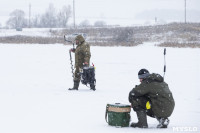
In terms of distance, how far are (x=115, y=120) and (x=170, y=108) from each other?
110cm

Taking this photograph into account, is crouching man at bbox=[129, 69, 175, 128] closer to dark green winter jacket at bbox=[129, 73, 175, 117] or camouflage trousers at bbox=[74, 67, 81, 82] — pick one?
dark green winter jacket at bbox=[129, 73, 175, 117]

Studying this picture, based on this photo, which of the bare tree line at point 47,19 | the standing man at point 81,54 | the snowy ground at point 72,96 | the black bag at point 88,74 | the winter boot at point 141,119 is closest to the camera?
the winter boot at point 141,119

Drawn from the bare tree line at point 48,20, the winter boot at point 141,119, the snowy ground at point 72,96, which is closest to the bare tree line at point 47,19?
the bare tree line at point 48,20

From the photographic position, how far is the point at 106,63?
2414 cm

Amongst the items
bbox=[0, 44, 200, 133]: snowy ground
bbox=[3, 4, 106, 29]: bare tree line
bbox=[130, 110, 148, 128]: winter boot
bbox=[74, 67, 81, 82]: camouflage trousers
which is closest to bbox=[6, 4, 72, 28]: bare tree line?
bbox=[3, 4, 106, 29]: bare tree line

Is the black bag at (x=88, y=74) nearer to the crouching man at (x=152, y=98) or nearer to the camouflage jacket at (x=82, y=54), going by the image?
the camouflage jacket at (x=82, y=54)

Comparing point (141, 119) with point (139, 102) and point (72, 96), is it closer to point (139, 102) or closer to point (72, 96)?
point (139, 102)

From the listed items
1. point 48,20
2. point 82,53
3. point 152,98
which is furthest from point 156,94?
point 48,20

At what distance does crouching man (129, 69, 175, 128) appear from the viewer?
712 centimetres

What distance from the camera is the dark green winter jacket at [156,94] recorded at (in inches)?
280

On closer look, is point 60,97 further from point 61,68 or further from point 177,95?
point 61,68

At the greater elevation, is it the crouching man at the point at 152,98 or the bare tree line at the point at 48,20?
the bare tree line at the point at 48,20

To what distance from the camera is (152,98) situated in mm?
7148

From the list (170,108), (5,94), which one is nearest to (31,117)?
(170,108)
